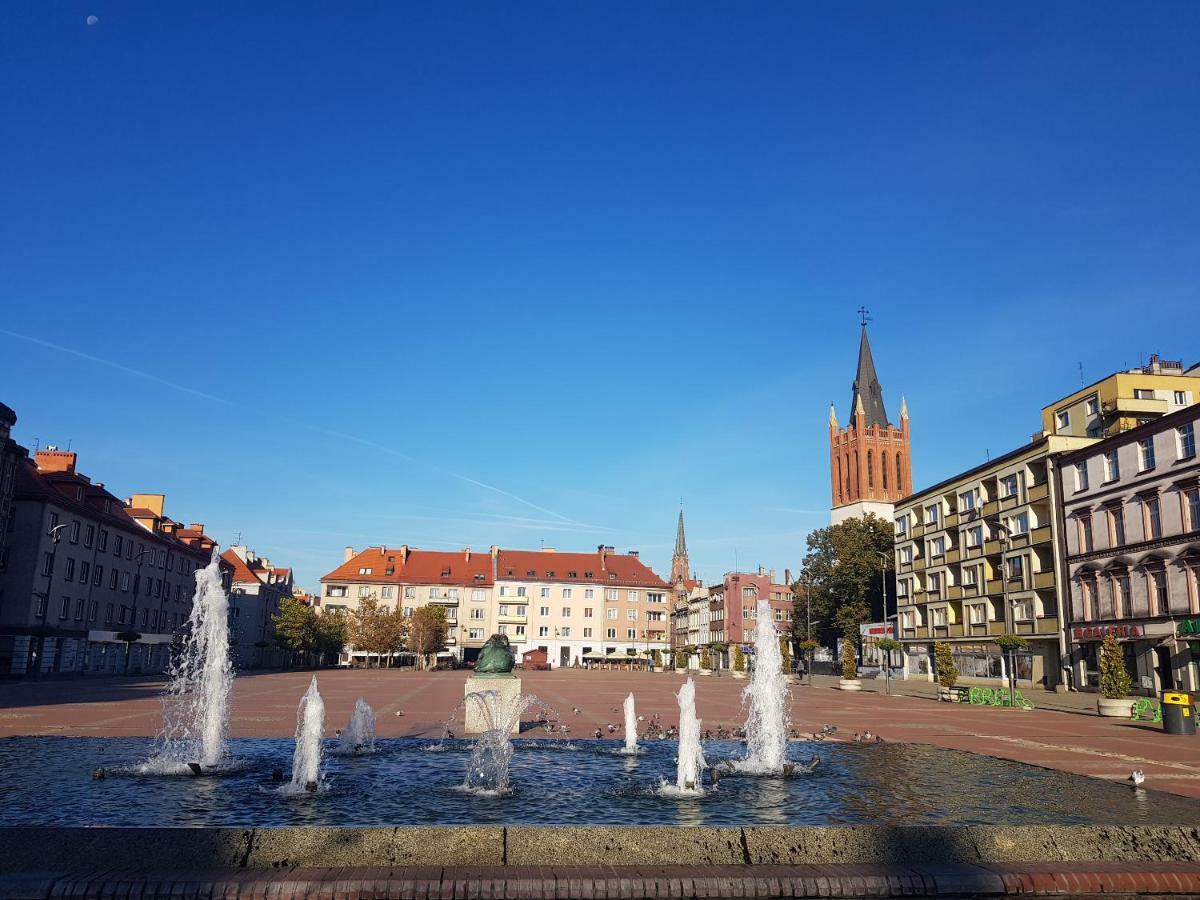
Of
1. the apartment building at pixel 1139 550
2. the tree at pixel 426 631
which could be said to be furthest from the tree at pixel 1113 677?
the tree at pixel 426 631

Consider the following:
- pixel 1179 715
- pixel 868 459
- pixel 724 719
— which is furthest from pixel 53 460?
pixel 868 459

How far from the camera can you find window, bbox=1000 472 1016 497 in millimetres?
57406

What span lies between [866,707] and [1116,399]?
29186 mm

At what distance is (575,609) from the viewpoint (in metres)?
108

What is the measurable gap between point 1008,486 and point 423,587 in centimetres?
6958

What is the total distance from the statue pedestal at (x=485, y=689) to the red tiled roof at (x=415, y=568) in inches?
3448

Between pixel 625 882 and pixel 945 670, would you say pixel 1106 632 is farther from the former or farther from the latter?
pixel 625 882

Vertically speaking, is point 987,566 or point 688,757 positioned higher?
point 987,566

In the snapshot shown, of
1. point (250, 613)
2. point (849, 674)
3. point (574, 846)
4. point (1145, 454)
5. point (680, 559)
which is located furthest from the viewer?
point (680, 559)

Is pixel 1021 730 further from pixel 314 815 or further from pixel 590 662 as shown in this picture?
pixel 590 662

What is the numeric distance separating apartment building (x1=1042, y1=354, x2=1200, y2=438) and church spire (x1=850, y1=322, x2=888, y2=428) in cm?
8016

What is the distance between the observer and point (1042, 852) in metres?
9.18

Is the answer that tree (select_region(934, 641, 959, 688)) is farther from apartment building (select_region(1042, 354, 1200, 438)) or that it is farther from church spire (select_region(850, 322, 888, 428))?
church spire (select_region(850, 322, 888, 428))

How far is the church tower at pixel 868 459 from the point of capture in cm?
13475
